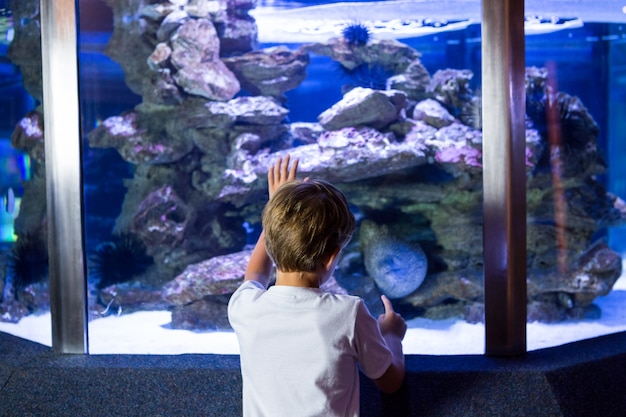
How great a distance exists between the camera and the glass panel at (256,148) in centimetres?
281

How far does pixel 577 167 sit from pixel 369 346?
2135mm

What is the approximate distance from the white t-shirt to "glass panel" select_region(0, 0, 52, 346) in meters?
1.87

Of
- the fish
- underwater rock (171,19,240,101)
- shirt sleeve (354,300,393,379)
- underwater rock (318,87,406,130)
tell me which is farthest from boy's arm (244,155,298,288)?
the fish

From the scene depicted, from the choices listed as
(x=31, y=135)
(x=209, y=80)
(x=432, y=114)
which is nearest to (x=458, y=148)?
(x=432, y=114)

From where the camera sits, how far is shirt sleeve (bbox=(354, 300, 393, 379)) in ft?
4.23

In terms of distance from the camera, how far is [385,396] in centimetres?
181

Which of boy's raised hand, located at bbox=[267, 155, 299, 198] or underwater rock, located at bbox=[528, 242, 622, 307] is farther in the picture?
underwater rock, located at bbox=[528, 242, 622, 307]

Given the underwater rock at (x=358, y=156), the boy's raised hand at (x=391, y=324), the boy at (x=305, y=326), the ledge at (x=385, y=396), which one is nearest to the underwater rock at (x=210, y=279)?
the underwater rock at (x=358, y=156)

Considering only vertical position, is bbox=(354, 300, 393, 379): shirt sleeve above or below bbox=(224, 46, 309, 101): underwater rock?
below

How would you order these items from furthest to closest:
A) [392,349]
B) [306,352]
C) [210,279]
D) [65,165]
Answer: [210,279] < [65,165] < [392,349] < [306,352]

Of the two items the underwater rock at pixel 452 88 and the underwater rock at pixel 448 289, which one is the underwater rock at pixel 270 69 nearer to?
the underwater rock at pixel 452 88

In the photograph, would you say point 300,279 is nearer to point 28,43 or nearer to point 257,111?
point 257,111

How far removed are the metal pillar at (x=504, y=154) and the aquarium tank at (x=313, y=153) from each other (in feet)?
1.61

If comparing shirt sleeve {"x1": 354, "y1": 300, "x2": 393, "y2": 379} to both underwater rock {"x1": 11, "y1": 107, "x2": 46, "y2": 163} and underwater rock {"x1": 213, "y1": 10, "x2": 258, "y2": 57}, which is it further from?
underwater rock {"x1": 11, "y1": 107, "x2": 46, "y2": 163}
